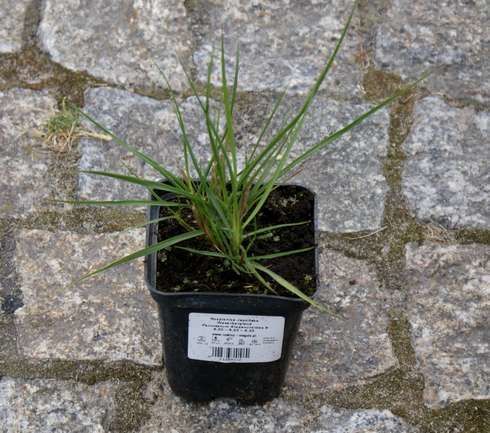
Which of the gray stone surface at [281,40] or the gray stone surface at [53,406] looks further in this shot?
the gray stone surface at [281,40]

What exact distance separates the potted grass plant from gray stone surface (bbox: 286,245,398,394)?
6.0 inches

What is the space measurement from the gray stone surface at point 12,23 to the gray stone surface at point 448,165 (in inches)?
47.6

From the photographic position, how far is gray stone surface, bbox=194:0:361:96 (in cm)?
228

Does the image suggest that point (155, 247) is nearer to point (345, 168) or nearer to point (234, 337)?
point (234, 337)

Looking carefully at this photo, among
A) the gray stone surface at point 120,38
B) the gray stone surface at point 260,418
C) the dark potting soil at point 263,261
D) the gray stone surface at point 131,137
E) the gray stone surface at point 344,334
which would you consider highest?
the gray stone surface at point 120,38

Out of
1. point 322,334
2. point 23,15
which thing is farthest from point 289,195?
point 23,15

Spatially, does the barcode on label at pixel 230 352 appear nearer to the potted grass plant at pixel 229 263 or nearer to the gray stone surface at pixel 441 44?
the potted grass plant at pixel 229 263

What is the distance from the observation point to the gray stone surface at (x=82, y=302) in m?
1.75

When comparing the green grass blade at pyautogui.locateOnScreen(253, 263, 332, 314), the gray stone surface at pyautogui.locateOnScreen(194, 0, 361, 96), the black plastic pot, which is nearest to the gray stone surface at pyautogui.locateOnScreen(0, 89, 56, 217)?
the gray stone surface at pyautogui.locateOnScreen(194, 0, 361, 96)

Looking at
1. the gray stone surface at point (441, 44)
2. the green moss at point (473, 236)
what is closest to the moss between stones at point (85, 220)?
the green moss at point (473, 236)

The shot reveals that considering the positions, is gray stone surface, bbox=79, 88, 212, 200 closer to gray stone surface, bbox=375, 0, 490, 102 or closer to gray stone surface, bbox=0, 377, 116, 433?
gray stone surface, bbox=0, 377, 116, 433

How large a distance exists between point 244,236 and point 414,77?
3.74 ft

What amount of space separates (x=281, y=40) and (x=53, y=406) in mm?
1317

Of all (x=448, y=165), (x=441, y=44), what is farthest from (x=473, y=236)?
(x=441, y=44)
